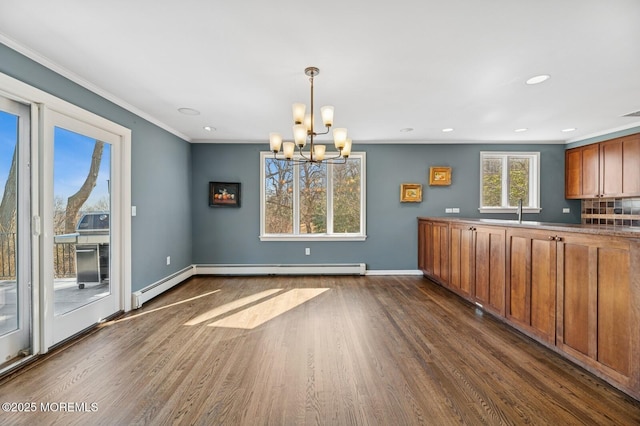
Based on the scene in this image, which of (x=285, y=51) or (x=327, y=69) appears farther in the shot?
(x=327, y=69)

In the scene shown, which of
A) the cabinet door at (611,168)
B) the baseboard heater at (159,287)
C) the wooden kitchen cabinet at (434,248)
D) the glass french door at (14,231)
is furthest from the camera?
the cabinet door at (611,168)

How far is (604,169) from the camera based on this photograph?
4.58m

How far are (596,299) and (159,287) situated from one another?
178 inches

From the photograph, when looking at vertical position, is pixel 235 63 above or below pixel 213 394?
above

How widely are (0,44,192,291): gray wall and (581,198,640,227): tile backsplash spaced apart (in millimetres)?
6832

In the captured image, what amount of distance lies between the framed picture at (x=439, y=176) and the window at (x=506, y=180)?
0.63 metres

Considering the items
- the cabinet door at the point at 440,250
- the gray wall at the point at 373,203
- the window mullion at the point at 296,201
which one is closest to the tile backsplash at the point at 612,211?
the gray wall at the point at 373,203

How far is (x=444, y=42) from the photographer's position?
213 cm

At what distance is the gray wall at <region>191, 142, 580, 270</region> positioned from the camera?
5.19 meters

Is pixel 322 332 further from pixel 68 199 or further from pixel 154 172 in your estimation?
pixel 154 172

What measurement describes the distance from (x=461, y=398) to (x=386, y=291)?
237cm

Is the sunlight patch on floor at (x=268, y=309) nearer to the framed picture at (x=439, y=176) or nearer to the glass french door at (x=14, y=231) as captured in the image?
the glass french door at (x=14, y=231)

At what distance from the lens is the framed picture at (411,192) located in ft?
17.1

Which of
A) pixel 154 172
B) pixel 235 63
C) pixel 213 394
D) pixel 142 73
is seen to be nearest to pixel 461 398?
pixel 213 394
